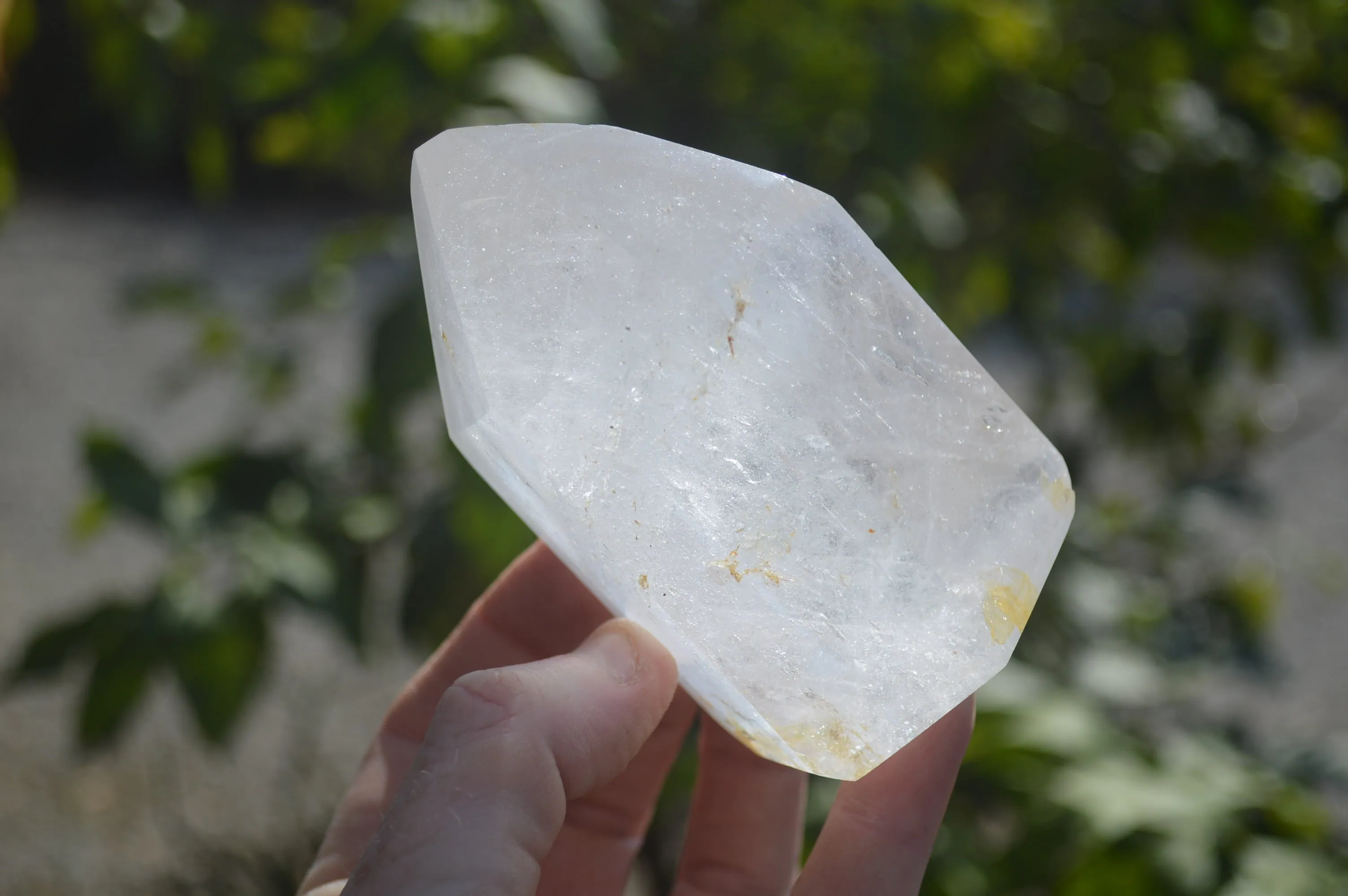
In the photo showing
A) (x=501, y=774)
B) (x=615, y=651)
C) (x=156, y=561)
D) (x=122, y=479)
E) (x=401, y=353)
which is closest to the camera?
(x=501, y=774)

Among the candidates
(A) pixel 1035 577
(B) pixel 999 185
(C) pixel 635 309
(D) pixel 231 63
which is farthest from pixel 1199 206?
(D) pixel 231 63

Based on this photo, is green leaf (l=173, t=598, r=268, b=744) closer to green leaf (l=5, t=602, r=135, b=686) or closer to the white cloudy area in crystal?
green leaf (l=5, t=602, r=135, b=686)

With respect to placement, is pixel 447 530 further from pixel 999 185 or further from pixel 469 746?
pixel 999 185

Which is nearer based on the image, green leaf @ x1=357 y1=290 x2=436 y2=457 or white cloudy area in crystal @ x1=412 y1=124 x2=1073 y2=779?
white cloudy area in crystal @ x1=412 y1=124 x2=1073 y2=779

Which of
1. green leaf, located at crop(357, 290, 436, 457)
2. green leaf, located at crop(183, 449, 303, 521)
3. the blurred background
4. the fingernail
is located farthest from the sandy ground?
the fingernail

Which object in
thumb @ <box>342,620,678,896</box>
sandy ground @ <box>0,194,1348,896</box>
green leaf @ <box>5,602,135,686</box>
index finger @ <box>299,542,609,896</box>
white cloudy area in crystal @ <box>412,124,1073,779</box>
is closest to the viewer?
thumb @ <box>342,620,678,896</box>

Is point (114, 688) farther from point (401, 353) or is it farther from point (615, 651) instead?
point (615, 651)

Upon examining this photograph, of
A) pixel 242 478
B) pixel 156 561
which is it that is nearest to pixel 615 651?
pixel 242 478
